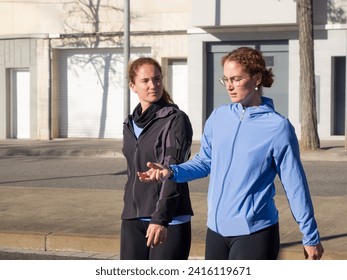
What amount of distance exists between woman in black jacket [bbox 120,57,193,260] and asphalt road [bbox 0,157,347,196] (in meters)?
9.65

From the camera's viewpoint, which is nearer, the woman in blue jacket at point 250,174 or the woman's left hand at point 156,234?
the woman in blue jacket at point 250,174

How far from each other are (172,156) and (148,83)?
49cm

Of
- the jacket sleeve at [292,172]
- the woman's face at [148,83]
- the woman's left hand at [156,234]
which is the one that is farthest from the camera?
the woman's face at [148,83]

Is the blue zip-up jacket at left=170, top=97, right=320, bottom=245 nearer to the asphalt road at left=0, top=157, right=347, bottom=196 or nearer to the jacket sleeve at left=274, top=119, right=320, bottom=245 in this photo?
the jacket sleeve at left=274, top=119, right=320, bottom=245

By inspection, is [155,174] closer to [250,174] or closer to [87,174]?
[250,174]

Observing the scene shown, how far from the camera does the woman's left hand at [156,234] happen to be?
5.47m

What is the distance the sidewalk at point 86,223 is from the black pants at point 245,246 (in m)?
4.03

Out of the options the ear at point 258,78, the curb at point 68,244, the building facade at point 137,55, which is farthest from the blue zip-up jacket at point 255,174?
the building facade at point 137,55

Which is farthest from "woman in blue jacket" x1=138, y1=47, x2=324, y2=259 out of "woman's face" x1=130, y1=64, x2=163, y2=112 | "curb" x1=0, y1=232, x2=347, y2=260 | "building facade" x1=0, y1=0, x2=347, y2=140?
"building facade" x1=0, y1=0, x2=347, y2=140

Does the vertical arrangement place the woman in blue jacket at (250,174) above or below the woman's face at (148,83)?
below

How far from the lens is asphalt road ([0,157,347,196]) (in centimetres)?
1652

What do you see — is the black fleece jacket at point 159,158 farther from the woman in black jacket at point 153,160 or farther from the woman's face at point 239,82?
the woman's face at point 239,82

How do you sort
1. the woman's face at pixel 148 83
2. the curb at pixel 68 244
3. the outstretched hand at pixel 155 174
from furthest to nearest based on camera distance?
the curb at pixel 68 244 → the woman's face at pixel 148 83 → the outstretched hand at pixel 155 174
